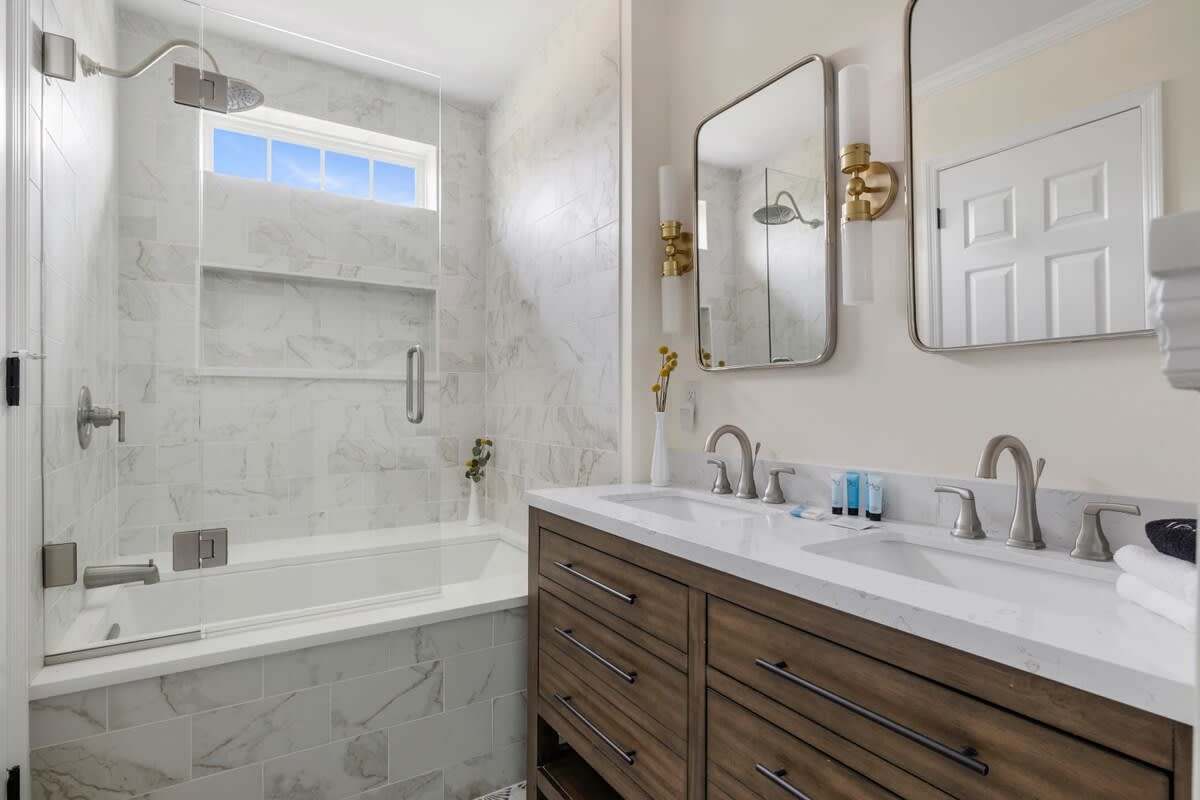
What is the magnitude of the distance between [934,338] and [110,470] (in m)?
2.31

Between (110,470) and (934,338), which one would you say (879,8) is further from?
(110,470)

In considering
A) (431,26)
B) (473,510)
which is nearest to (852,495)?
(473,510)

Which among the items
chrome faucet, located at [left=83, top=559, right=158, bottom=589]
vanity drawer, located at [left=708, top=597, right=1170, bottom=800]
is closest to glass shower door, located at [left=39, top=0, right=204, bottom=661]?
chrome faucet, located at [left=83, top=559, right=158, bottom=589]

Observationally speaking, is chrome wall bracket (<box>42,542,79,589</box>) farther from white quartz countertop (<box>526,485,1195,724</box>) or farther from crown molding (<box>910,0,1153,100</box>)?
crown molding (<box>910,0,1153,100</box>)

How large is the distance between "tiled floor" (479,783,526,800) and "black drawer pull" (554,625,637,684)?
0.66 m

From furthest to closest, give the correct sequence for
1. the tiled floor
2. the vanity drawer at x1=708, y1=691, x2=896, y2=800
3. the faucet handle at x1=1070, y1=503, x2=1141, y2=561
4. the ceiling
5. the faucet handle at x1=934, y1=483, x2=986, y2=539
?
the ceiling
the tiled floor
the faucet handle at x1=934, y1=483, x2=986, y2=539
the faucet handle at x1=1070, y1=503, x2=1141, y2=561
the vanity drawer at x1=708, y1=691, x2=896, y2=800

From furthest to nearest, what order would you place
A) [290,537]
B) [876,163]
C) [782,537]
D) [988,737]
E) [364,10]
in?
1. [364,10]
2. [290,537]
3. [876,163]
4. [782,537]
5. [988,737]

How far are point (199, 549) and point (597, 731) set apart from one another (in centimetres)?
136

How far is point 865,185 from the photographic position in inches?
56.7

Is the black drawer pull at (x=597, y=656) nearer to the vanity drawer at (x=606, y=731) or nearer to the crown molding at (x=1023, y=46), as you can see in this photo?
the vanity drawer at (x=606, y=731)

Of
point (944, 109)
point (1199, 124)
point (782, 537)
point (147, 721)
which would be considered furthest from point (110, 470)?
point (1199, 124)

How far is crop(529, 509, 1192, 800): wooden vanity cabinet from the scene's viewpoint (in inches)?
25.2

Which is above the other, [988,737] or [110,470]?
[110,470]

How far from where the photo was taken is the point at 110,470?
6.10ft
